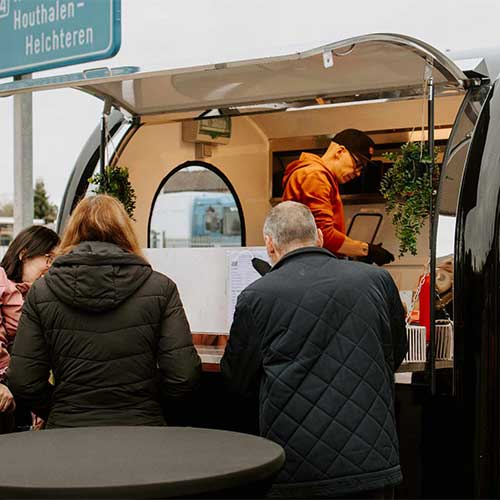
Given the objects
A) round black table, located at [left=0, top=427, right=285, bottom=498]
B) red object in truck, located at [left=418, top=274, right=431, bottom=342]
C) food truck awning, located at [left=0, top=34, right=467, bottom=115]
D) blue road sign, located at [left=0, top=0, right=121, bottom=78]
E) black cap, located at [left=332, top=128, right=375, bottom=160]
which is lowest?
round black table, located at [left=0, top=427, right=285, bottom=498]

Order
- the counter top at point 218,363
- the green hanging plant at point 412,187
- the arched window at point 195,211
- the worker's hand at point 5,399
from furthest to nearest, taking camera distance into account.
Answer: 1. the arched window at point 195,211
2. the green hanging plant at point 412,187
3. the counter top at point 218,363
4. the worker's hand at point 5,399

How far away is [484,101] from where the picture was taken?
192 inches

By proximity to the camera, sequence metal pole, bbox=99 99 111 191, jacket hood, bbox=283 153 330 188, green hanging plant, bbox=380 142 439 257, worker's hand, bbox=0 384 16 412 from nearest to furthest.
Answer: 1. worker's hand, bbox=0 384 16 412
2. green hanging plant, bbox=380 142 439 257
3. jacket hood, bbox=283 153 330 188
4. metal pole, bbox=99 99 111 191

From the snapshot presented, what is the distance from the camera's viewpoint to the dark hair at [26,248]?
486cm

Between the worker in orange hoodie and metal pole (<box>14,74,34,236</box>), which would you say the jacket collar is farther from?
metal pole (<box>14,74,34,236</box>)

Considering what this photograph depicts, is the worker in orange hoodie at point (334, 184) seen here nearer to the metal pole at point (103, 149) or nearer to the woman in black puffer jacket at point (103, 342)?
the metal pole at point (103, 149)

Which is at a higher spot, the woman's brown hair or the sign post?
the sign post

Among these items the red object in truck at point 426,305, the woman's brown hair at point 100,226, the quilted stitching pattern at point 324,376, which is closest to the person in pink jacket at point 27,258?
the woman's brown hair at point 100,226

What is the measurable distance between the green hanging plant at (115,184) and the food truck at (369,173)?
0.13 metres

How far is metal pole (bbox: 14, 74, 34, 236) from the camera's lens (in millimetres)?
6020

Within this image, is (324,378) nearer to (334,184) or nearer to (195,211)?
(334,184)

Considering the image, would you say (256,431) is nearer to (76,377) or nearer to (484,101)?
(76,377)

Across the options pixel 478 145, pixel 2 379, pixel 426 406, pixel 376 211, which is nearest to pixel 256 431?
pixel 426 406

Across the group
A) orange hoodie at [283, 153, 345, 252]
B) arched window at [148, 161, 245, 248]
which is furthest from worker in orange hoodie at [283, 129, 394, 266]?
Result: arched window at [148, 161, 245, 248]
